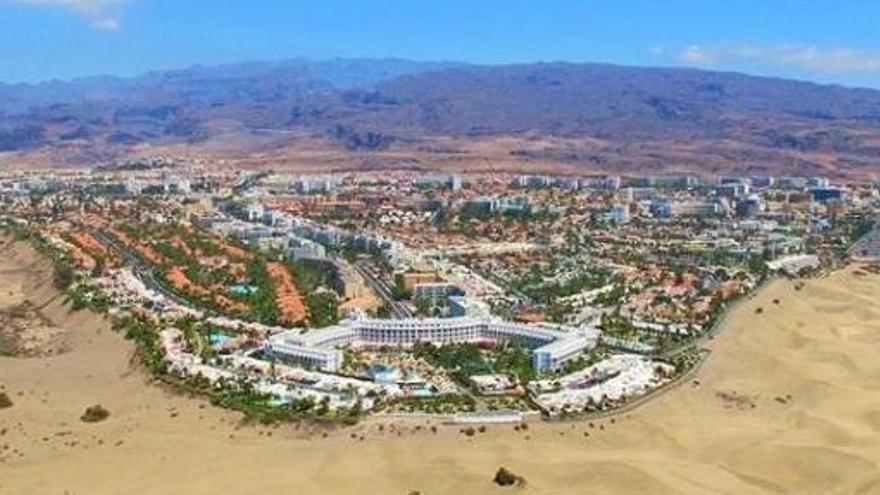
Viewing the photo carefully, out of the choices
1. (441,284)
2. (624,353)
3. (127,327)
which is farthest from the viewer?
(441,284)

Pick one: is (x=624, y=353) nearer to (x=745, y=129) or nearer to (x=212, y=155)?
(x=212, y=155)

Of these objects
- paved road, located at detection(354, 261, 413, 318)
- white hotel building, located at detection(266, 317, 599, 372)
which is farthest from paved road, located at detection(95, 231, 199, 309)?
white hotel building, located at detection(266, 317, 599, 372)

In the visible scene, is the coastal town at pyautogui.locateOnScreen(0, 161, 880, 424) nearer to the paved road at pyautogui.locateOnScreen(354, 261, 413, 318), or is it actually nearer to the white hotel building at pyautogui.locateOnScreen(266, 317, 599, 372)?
the white hotel building at pyautogui.locateOnScreen(266, 317, 599, 372)

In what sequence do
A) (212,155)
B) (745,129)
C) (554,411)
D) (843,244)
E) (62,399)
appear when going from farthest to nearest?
(745,129) → (212,155) → (843,244) → (62,399) → (554,411)

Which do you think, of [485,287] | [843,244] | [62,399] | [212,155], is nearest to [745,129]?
[212,155]

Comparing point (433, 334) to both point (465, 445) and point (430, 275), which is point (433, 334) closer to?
point (465, 445)

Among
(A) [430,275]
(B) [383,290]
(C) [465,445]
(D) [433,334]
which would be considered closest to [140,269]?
(B) [383,290]

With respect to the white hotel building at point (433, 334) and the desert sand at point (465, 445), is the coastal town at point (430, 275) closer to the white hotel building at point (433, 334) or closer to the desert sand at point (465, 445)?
the white hotel building at point (433, 334)
